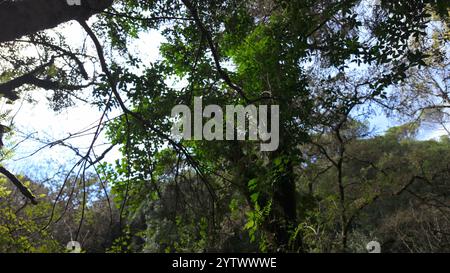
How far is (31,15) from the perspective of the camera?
82.4 inches

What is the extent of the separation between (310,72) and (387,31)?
3.81 meters

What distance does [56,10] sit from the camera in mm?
2145

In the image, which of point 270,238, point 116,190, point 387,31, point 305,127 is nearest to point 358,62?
point 387,31

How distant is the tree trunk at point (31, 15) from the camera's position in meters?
2.07

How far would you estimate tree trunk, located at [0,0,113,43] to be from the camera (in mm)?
2070

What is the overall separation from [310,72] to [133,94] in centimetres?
413

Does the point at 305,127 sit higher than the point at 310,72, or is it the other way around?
the point at 310,72

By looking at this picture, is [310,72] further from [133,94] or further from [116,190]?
[133,94]
